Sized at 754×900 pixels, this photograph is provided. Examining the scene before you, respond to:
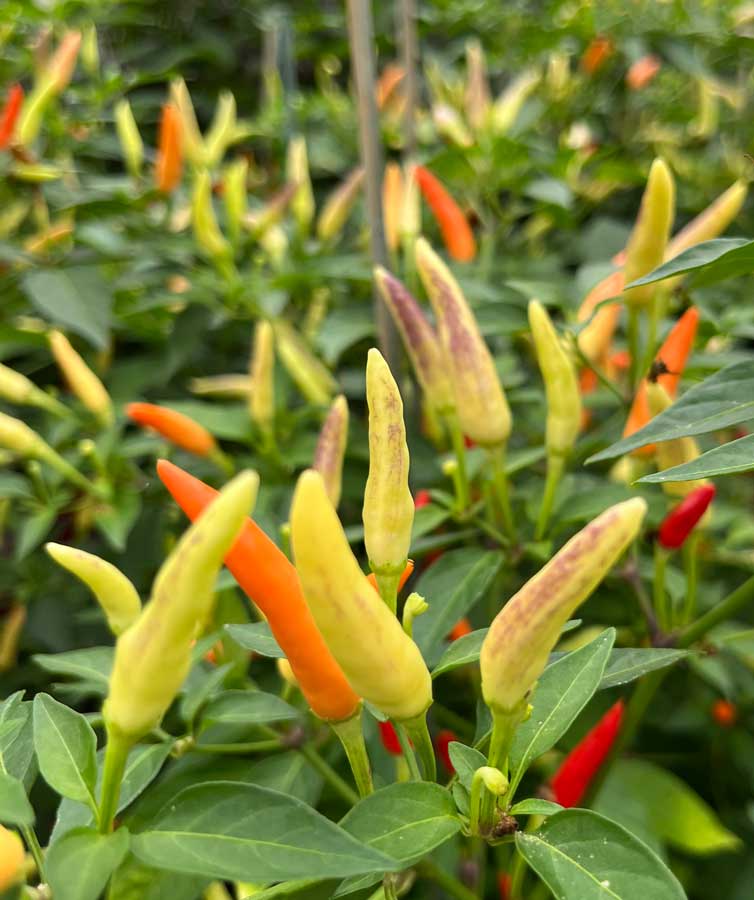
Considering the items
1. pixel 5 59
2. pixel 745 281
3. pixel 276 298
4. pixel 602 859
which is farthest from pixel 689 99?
pixel 602 859

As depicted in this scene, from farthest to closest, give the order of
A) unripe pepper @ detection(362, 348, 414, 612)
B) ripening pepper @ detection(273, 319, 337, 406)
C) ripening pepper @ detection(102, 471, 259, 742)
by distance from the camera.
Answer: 1. ripening pepper @ detection(273, 319, 337, 406)
2. unripe pepper @ detection(362, 348, 414, 612)
3. ripening pepper @ detection(102, 471, 259, 742)

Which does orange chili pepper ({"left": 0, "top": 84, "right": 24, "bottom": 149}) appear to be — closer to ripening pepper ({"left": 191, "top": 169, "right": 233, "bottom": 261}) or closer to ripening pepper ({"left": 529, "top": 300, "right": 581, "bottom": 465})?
ripening pepper ({"left": 191, "top": 169, "right": 233, "bottom": 261})

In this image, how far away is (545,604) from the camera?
0.37 meters

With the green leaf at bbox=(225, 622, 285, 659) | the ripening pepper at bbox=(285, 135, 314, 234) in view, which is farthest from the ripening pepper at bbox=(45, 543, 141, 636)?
the ripening pepper at bbox=(285, 135, 314, 234)

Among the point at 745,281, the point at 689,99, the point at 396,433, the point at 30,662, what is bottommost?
the point at 30,662

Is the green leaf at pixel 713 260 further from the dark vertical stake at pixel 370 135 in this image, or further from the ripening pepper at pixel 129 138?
the ripening pepper at pixel 129 138

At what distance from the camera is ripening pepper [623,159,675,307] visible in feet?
2.08

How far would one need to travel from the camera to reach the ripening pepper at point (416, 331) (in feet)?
2.27

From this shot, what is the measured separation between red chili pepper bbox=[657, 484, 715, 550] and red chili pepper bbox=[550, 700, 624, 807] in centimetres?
13

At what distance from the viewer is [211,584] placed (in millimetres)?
332

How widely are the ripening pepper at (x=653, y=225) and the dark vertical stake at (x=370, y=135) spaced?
0.21m

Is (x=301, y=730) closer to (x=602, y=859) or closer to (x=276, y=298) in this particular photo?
(x=602, y=859)

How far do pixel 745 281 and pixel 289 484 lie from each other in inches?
32.8

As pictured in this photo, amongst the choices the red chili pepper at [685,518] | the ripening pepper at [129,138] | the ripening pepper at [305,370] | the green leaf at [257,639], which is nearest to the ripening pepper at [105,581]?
the green leaf at [257,639]
